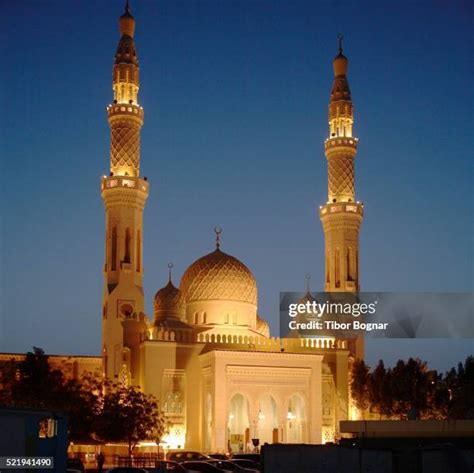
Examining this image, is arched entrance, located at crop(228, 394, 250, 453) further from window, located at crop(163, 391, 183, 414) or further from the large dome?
the large dome

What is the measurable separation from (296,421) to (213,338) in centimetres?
525

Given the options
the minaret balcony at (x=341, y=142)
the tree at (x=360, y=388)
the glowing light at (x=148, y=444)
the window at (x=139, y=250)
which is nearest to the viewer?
the glowing light at (x=148, y=444)

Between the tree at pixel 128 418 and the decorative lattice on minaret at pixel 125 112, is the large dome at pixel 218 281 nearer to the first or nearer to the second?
the decorative lattice on minaret at pixel 125 112

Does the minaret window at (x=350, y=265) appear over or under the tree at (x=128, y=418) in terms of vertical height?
over

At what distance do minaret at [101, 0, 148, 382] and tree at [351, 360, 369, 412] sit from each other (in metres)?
10.5

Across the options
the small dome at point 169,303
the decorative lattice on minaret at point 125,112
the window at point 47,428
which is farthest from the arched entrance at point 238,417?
the window at point 47,428

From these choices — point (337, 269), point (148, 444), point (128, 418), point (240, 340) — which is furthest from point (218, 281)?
point (128, 418)

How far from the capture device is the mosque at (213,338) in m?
41.2

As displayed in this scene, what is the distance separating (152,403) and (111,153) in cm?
1290

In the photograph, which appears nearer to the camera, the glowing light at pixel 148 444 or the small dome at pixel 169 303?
the glowing light at pixel 148 444

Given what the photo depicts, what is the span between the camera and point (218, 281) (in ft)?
150

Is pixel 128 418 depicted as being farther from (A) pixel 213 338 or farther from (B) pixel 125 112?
(B) pixel 125 112

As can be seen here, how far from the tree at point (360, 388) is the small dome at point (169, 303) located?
877 cm

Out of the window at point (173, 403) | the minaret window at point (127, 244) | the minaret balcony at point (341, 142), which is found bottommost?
the window at point (173, 403)
